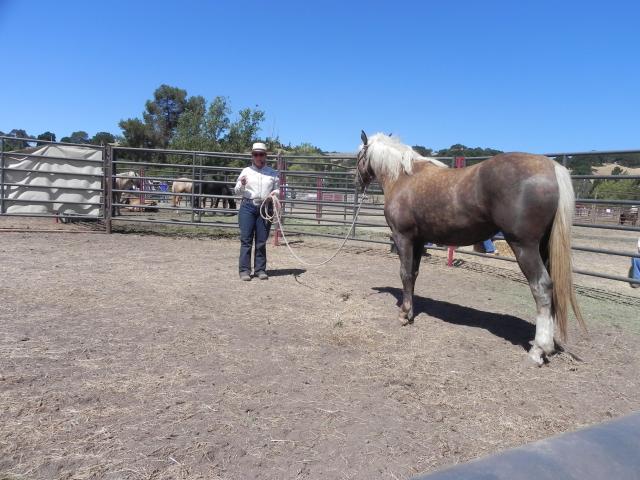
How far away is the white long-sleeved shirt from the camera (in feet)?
19.4

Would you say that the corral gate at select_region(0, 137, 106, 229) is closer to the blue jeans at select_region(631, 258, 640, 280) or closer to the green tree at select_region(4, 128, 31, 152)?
the green tree at select_region(4, 128, 31, 152)

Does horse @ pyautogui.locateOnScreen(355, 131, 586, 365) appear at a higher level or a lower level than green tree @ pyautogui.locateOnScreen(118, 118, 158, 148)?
lower

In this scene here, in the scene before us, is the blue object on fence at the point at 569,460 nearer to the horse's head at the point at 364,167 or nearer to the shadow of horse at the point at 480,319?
the shadow of horse at the point at 480,319

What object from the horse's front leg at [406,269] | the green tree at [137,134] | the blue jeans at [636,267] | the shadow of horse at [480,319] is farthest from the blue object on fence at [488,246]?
the green tree at [137,134]

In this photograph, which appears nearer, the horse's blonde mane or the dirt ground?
the dirt ground

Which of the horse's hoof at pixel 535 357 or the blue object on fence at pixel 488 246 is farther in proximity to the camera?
the blue object on fence at pixel 488 246

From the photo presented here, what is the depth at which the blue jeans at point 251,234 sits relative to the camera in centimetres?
591

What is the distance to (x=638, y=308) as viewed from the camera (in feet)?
17.8

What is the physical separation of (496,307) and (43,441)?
4590mm

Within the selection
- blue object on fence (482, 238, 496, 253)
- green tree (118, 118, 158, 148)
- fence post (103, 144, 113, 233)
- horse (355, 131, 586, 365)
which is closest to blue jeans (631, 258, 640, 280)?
blue object on fence (482, 238, 496, 253)

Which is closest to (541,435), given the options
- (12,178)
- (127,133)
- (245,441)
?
(245,441)

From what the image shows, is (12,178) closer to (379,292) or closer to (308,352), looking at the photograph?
(379,292)

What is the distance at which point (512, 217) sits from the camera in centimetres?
347

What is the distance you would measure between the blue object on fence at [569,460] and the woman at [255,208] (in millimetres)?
5330
